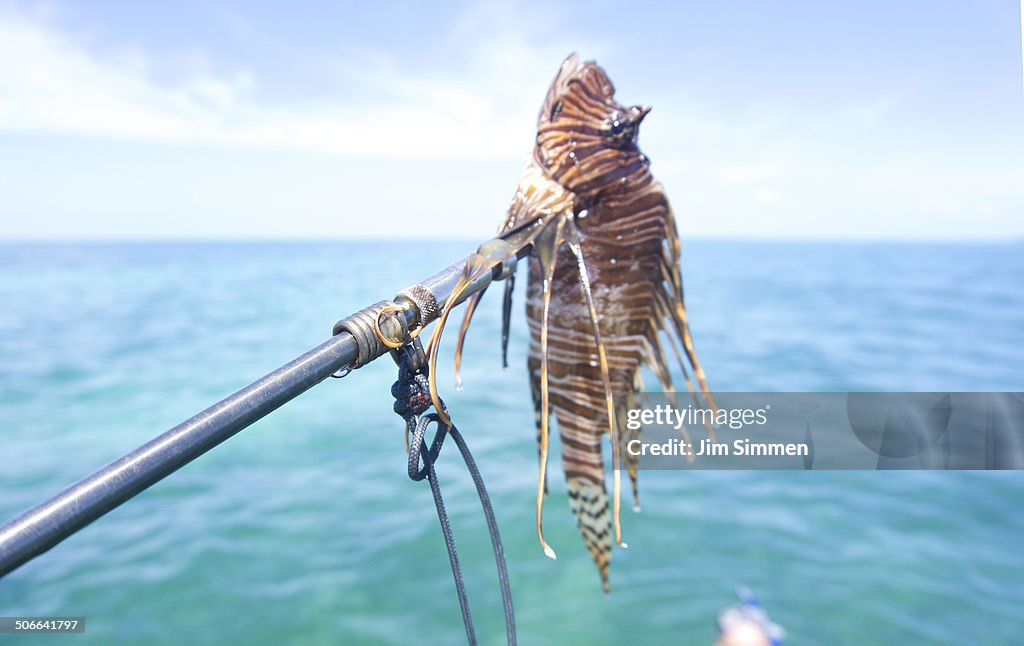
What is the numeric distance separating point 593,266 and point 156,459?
3.96ft

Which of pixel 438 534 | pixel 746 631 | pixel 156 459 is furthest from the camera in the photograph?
pixel 438 534

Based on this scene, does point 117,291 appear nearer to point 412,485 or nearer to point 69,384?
point 69,384

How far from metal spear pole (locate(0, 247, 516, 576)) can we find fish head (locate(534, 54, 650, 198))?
88cm

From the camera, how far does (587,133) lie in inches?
68.4

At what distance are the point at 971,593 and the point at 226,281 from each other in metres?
37.6

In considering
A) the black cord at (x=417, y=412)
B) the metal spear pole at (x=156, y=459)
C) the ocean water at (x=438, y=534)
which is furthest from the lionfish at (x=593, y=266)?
the ocean water at (x=438, y=534)

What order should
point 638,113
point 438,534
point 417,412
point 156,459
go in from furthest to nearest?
point 438,534 → point 638,113 → point 417,412 → point 156,459

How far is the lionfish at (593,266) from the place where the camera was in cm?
170

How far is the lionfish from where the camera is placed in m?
1.70

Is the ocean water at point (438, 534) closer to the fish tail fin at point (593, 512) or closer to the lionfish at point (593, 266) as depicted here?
the fish tail fin at point (593, 512)

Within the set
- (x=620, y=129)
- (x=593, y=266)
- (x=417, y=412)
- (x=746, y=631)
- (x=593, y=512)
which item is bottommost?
(x=746, y=631)

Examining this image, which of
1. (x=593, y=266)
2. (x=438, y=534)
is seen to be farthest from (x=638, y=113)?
(x=438, y=534)

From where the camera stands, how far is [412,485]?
31.3 feet

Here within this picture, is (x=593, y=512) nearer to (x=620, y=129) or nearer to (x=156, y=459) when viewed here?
(x=620, y=129)
